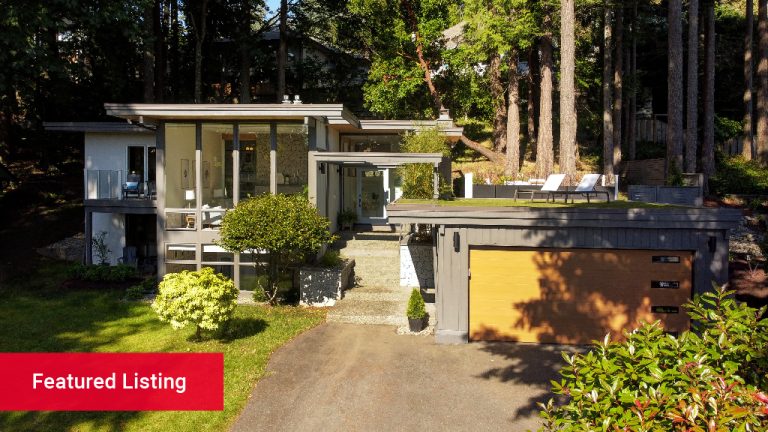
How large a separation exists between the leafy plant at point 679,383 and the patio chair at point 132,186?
18.3 m

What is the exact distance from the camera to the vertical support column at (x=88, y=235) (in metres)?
18.5

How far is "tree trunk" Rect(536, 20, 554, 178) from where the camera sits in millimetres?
23906

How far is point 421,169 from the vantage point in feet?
62.2

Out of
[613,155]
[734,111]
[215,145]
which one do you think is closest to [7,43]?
[215,145]

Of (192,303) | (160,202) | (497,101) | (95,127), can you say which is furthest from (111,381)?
(497,101)

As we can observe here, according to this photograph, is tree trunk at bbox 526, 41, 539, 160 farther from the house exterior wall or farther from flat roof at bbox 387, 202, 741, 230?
the house exterior wall

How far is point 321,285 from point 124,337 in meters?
5.16

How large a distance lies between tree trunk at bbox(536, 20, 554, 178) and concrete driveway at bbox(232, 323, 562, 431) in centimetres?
1410

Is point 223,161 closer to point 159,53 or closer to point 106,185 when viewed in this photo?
point 106,185

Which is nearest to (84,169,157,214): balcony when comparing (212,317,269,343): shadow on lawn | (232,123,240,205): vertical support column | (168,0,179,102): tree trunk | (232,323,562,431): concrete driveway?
(232,123,240,205): vertical support column

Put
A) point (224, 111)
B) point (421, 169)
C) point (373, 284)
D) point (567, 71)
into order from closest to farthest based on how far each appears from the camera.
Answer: point (224, 111)
point (373, 284)
point (421, 169)
point (567, 71)

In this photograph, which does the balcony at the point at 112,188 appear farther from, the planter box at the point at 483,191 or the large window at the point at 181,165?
the planter box at the point at 483,191

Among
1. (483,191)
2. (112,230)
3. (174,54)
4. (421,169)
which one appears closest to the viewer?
(421,169)

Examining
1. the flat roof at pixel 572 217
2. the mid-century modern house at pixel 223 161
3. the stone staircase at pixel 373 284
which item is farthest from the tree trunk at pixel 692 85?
the flat roof at pixel 572 217
